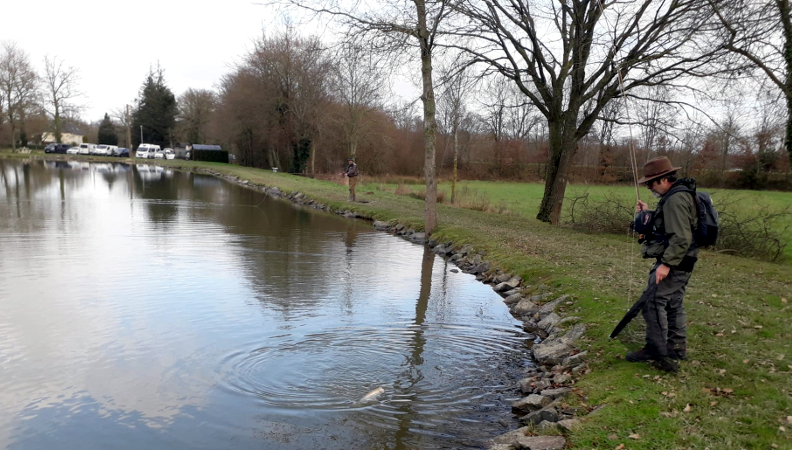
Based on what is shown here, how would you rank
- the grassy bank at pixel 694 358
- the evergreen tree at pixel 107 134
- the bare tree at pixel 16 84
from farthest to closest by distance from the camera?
the evergreen tree at pixel 107 134 → the bare tree at pixel 16 84 → the grassy bank at pixel 694 358

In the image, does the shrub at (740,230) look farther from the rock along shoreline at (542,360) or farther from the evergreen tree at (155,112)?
the evergreen tree at (155,112)

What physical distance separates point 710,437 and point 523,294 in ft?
20.4

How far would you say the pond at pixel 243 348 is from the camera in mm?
5527

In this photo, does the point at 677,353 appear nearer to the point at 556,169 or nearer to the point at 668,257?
the point at 668,257

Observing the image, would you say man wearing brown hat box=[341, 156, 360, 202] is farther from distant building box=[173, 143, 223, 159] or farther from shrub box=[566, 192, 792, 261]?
distant building box=[173, 143, 223, 159]

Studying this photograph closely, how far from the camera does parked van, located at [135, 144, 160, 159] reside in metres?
69.8

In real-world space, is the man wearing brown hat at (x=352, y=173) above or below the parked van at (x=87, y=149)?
below

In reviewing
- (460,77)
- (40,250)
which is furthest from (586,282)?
(40,250)

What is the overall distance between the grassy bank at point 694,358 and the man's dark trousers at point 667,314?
266 millimetres

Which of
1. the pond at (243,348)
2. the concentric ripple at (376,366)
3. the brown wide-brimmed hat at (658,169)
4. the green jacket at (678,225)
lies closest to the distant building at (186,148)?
the pond at (243,348)

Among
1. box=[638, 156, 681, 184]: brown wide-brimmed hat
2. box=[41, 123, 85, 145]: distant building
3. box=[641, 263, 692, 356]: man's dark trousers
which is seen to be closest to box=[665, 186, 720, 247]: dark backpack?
box=[638, 156, 681, 184]: brown wide-brimmed hat

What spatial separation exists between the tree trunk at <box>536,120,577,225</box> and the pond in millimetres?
6910

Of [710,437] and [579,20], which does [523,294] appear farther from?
[579,20]

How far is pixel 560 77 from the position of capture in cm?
1769
